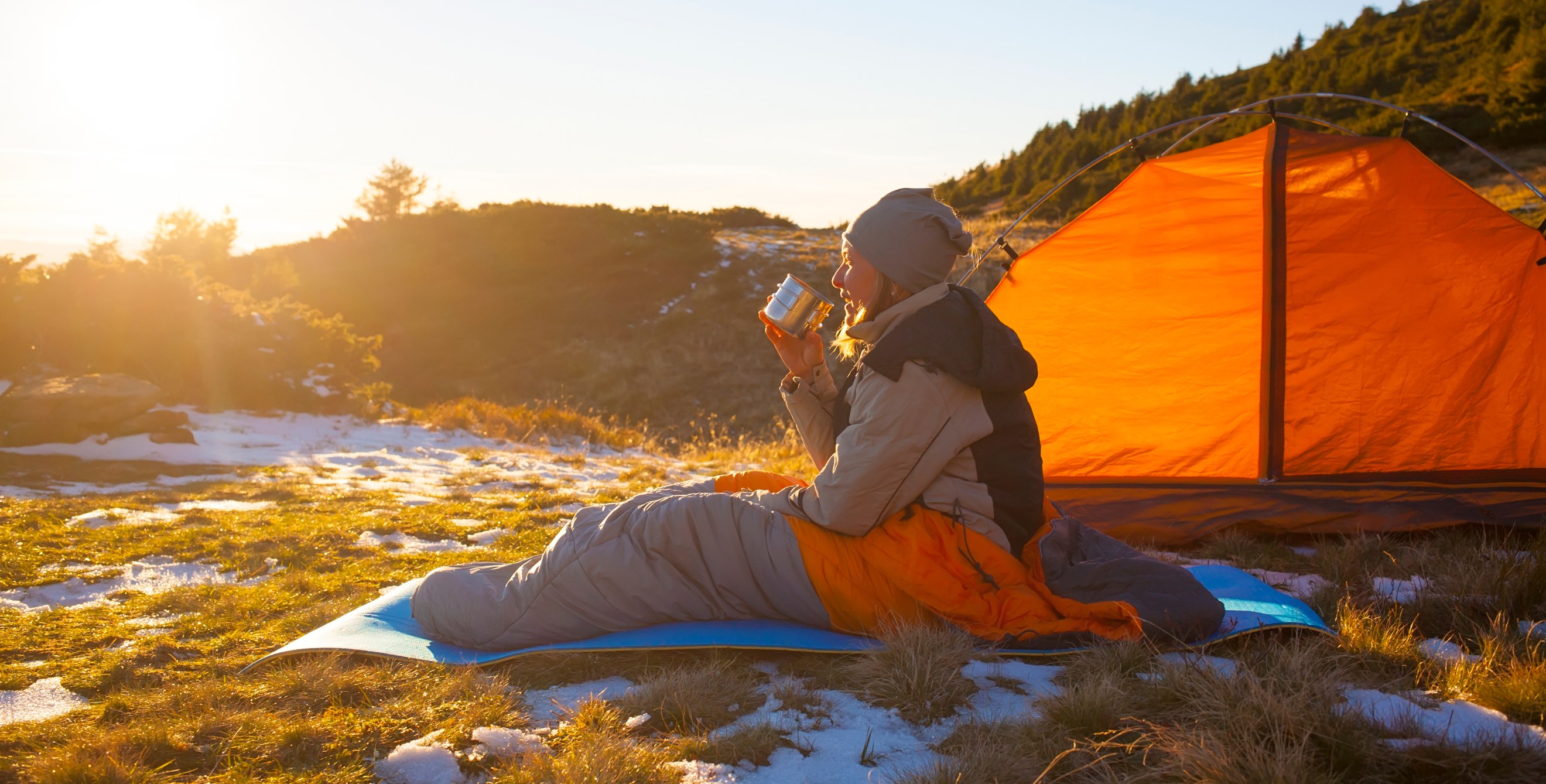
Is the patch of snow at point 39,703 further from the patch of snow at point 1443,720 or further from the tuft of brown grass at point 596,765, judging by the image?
the patch of snow at point 1443,720

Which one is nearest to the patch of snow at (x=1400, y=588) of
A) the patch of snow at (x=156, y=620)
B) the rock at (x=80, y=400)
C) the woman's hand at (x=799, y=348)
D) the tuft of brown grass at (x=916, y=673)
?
the tuft of brown grass at (x=916, y=673)

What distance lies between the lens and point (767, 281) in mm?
20922

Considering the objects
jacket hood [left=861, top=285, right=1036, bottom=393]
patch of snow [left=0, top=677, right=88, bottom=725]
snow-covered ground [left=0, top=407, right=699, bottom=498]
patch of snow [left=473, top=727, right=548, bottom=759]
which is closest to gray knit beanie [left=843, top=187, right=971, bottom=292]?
jacket hood [left=861, top=285, right=1036, bottom=393]

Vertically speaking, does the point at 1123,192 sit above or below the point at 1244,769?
above

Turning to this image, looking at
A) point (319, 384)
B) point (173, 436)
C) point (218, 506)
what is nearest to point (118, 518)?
point (218, 506)

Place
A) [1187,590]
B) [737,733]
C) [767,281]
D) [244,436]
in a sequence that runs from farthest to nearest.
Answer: [767,281] < [244,436] < [1187,590] < [737,733]

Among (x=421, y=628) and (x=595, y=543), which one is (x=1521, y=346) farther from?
(x=421, y=628)

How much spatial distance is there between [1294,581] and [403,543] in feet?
13.8

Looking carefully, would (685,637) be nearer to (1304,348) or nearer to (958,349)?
(958,349)

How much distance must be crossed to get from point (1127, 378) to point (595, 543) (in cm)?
327

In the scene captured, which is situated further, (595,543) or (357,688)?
(595,543)

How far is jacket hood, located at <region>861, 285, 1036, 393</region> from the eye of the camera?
7.57 feet

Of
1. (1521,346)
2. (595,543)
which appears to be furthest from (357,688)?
(1521,346)

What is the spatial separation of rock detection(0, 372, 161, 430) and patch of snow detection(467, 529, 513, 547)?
15.8 ft
